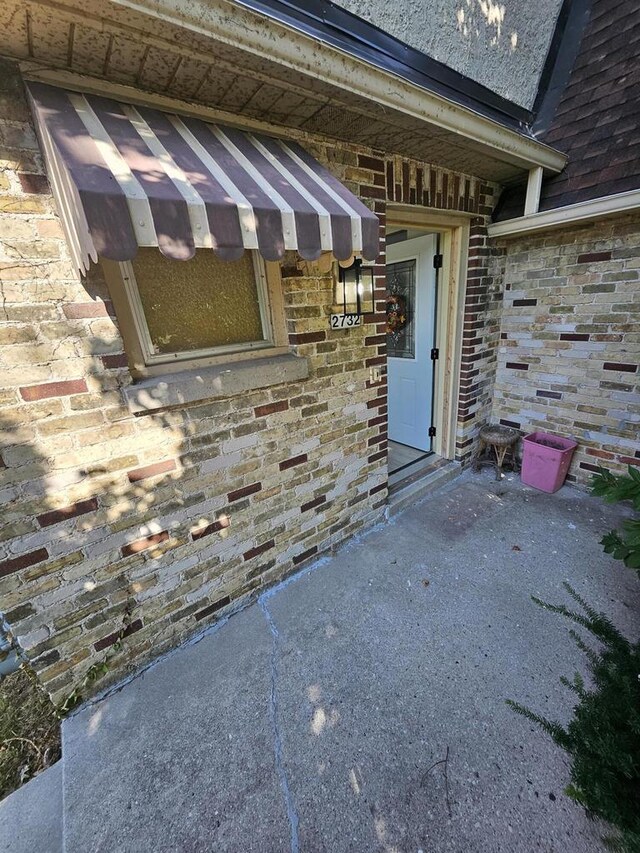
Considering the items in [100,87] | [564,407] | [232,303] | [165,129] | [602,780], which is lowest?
[602,780]

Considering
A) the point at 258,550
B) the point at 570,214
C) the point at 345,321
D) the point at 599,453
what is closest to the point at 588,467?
the point at 599,453

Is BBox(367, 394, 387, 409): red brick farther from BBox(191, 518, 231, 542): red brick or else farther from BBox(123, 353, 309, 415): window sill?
BBox(191, 518, 231, 542): red brick

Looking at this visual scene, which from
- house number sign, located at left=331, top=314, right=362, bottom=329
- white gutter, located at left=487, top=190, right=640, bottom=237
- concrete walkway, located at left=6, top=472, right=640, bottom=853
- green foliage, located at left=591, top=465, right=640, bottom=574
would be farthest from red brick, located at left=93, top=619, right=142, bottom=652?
white gutter, located at left=487, top=190, right=640, bottom=237

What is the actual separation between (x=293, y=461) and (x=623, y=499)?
197 centimetres

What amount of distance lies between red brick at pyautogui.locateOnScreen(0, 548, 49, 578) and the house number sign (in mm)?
2006

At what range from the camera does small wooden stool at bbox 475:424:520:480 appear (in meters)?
3.56

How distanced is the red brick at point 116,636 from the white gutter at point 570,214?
4.09 meters

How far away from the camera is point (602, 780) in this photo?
3.87 feet

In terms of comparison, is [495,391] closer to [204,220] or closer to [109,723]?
[204,220]

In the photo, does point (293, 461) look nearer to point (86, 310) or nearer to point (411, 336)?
point (86, 310)

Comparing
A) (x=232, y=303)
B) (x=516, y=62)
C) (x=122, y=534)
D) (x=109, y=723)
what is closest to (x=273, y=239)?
(x=232, y=303)

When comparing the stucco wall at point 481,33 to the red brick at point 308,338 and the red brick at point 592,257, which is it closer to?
the red brick at point 592,257

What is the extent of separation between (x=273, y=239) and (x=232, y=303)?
0.68 meters

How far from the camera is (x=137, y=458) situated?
172 cm
